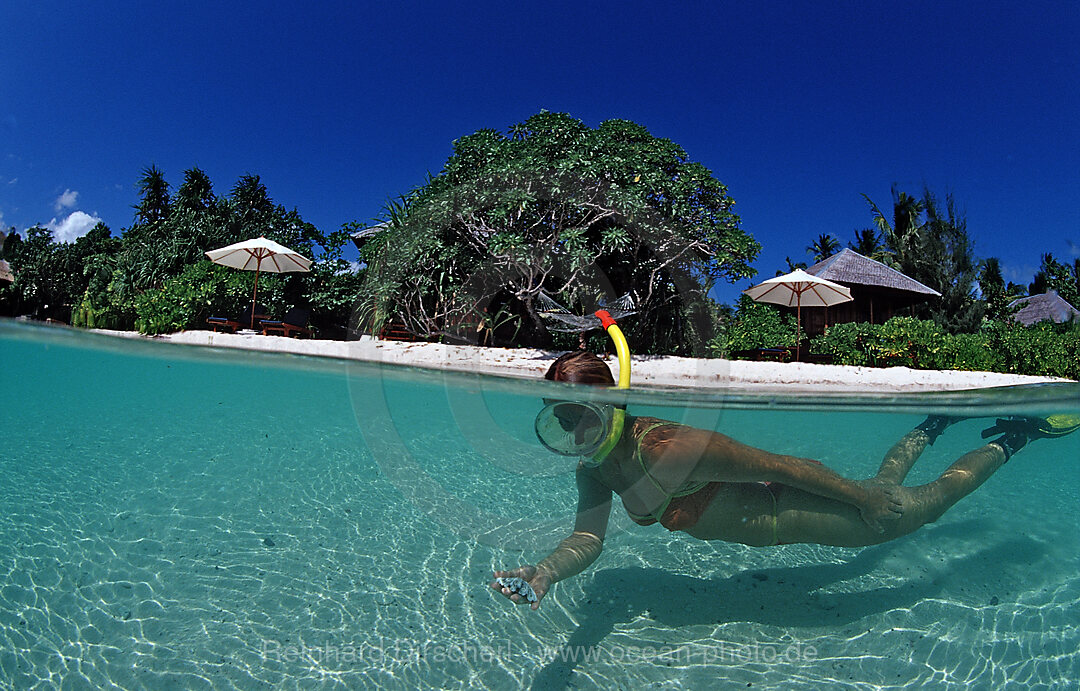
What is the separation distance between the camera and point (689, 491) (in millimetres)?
2793

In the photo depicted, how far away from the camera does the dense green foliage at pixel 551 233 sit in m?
13.4

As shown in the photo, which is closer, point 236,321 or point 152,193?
point 236,321

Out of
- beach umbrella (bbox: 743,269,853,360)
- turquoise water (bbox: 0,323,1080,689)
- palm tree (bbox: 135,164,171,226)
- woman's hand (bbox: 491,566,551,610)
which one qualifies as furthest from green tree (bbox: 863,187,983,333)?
palm tree (bbox: 135,164,171,226)

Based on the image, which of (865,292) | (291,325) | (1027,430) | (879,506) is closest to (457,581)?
(879,506)

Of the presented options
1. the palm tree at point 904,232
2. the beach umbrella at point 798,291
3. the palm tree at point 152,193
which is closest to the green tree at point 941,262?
the palm tree at point 904,232

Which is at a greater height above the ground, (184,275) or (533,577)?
(184,275)

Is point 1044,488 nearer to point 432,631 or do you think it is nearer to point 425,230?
point 432,631

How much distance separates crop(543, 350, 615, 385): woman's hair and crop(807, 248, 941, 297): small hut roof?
20.8 meters

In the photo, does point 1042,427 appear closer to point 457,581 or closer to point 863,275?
point 457,581

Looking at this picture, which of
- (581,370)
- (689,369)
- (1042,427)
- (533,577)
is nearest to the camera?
(533,577)

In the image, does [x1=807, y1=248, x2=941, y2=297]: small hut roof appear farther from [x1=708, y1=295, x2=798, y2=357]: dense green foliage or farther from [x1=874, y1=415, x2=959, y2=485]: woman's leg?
[x1=874, y1=415, x2=959, y2=485]: woman's leg

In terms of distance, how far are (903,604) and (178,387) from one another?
18743 millimetres

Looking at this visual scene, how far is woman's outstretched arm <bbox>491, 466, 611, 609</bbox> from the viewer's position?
7.46 ft

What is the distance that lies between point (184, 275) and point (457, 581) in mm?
17062
